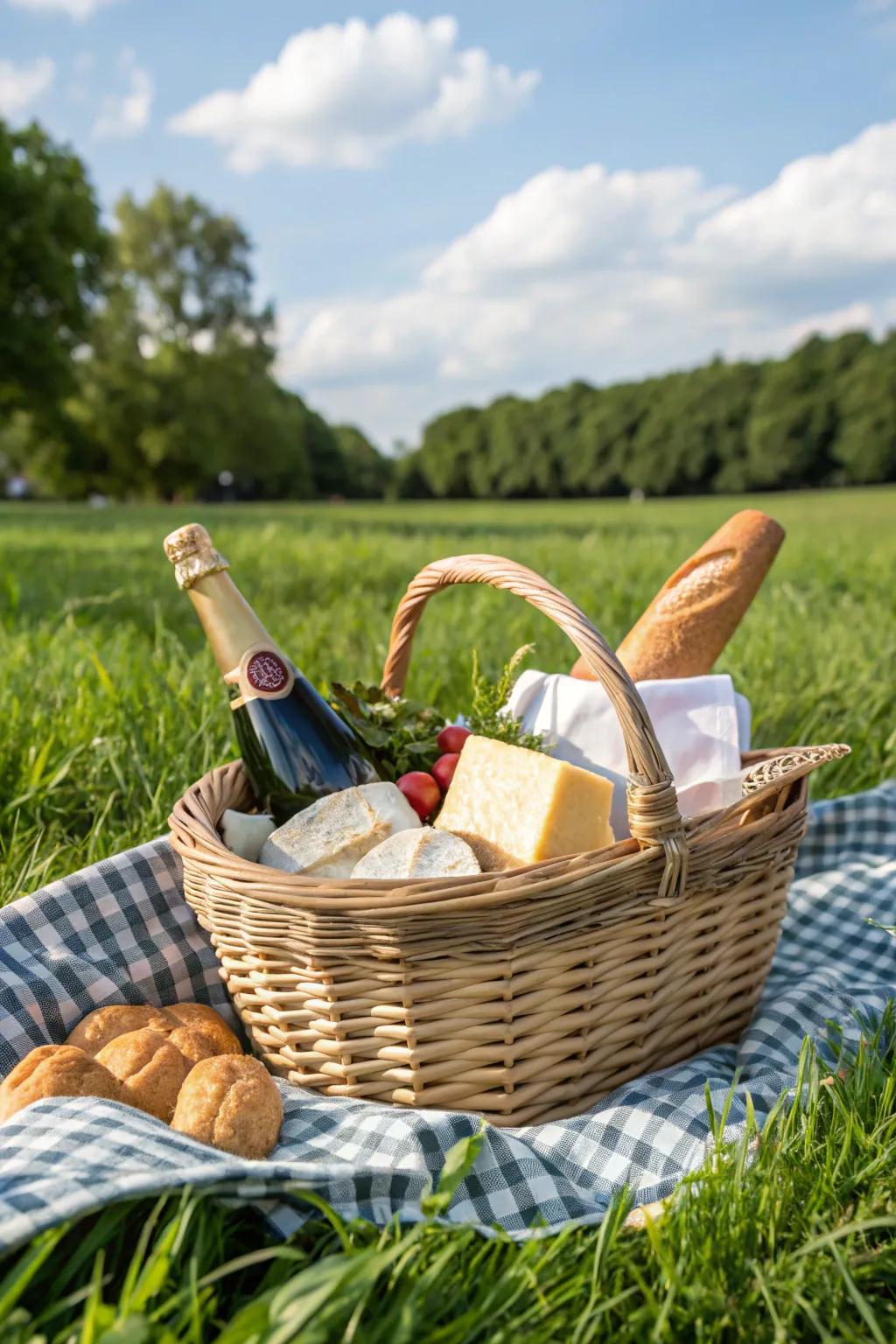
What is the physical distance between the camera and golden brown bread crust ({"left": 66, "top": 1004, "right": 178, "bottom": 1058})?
1.54 metres

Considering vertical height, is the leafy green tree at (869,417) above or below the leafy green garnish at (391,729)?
above

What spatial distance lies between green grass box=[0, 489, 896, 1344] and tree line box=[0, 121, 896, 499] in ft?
Answer: 60.1

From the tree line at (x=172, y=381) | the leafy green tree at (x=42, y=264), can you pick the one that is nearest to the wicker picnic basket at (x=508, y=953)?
the leafy green tree at (x=42, y=264)

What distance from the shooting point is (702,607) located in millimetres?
2221

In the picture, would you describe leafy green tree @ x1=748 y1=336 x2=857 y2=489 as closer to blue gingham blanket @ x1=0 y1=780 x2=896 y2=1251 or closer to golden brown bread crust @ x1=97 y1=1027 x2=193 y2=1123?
blue gingham blanket @ x1=0 y1=780 x2=896 y2=1251

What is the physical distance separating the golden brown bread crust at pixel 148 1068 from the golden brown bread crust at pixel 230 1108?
0.05 meters

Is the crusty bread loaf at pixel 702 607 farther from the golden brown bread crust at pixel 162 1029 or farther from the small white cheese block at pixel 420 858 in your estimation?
the golden brown bread crust at pixel 162 1029

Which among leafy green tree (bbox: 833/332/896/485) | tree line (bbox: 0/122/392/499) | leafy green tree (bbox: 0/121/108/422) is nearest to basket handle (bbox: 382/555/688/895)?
leafy green tree (bbox: 0/121/108/422)

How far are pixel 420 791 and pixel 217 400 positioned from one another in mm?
37981

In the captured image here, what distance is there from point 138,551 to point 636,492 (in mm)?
41716

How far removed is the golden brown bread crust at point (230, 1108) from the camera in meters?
1.31

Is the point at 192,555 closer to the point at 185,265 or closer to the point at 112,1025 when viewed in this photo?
the point at 112,1025

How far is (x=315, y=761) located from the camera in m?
2.11

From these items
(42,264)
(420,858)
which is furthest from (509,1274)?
(42,264)
